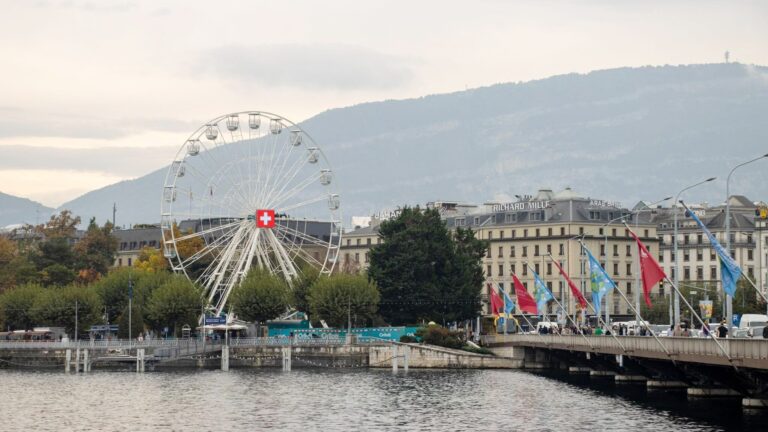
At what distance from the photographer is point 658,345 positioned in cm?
8200

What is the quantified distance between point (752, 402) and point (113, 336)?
94044 mm

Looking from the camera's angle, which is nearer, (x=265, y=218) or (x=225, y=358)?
(x=225, y=358)

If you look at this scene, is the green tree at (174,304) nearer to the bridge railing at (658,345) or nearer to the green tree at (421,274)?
the green tree at (421,274)

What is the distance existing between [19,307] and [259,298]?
29.0 m

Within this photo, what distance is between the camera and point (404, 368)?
131625mm

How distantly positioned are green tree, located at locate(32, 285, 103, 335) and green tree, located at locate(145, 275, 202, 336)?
735 cm

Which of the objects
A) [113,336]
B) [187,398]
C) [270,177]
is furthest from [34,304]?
[187,398]

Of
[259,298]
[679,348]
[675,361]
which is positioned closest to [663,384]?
[675,361]

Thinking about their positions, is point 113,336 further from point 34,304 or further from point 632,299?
point 632,299

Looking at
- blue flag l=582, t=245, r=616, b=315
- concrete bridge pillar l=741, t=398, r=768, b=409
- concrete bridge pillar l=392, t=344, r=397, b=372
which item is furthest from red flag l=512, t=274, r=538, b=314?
concrete bridge pillar l=741, t=398, r=768, b=409

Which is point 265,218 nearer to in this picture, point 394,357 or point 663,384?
point 394,357

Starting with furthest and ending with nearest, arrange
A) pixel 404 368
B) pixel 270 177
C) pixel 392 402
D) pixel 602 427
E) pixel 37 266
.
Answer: pixel 37 266
pixel 270 177
pixel 404 368
pixel 392 402
pixel 602 427

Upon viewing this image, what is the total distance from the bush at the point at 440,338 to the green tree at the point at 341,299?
356 inches

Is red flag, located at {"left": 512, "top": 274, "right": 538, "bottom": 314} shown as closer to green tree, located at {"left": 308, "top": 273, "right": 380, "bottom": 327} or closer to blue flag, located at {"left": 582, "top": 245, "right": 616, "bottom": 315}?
blue flag, located at {"left": 582, "top": 245, "right": 616, "bottom": 315}
